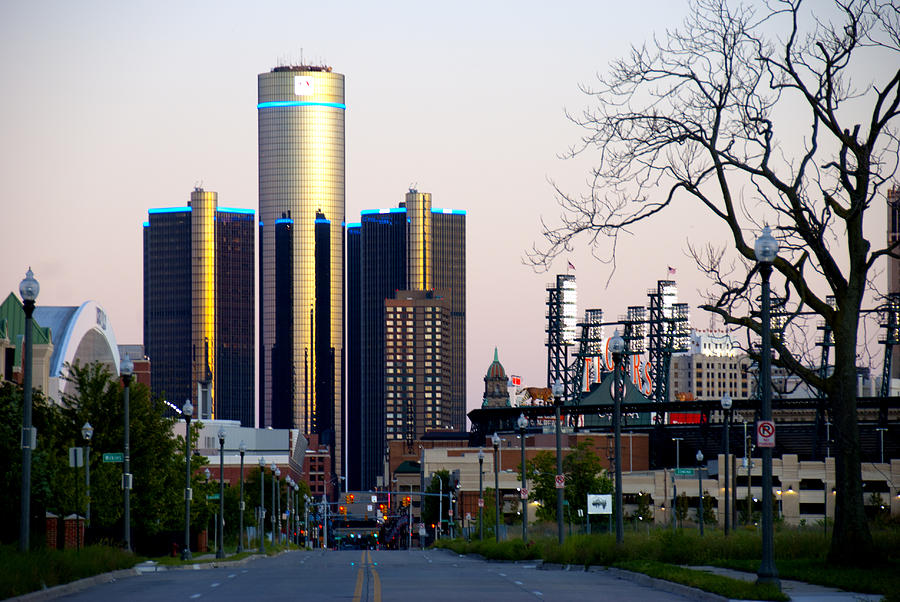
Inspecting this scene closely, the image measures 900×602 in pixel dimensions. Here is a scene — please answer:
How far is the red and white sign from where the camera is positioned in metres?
23.8

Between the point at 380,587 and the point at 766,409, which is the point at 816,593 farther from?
the point at 380,587

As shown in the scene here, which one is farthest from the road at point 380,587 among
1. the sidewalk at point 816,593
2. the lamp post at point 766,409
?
the sidewalk at point 816,593

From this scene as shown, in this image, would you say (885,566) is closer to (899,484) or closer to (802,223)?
(802,223)

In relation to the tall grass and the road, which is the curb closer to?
the tall grass

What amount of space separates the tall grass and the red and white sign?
13.5 meters

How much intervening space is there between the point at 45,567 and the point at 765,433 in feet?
47.2

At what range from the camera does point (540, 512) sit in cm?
9519

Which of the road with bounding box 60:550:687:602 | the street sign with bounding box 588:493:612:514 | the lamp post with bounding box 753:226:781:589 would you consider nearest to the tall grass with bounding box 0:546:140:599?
the road with bounding box 60:550:687:602

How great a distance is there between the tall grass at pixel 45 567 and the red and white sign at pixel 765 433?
44.1 ft

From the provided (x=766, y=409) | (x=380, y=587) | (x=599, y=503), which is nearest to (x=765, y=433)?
(x=766, y=409)

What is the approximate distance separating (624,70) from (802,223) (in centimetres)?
687

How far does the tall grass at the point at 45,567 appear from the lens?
23344mm

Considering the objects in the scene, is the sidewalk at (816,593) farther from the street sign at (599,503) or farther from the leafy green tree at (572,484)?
the leafy green tree at (572,484)

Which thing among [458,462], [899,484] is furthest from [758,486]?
[458,462]
